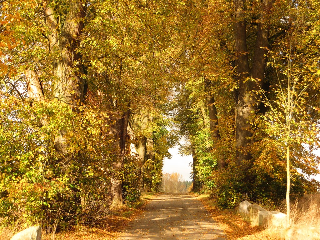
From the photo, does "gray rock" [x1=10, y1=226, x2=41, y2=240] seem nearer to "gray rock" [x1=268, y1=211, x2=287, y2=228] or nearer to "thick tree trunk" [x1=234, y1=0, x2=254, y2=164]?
"gray rock" [x1=268, y1=211, x2=287, y2=228]

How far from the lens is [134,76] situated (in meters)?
17.3

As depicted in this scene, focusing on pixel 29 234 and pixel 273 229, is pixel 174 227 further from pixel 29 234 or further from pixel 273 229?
pixel 29 234

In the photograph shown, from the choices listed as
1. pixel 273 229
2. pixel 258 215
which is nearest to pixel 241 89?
pixel 258 215

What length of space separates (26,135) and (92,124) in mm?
1912

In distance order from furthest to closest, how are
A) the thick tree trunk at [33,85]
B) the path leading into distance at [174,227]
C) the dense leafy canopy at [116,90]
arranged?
the thick tree trunk at [33,85] < the path leading into distance at [174,227] < the dense leafy canopy at [116,90]

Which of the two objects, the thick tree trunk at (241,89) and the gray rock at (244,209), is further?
the thick tree trunk at (241,89)

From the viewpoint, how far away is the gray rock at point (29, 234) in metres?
7.74

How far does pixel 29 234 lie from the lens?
7.96 m

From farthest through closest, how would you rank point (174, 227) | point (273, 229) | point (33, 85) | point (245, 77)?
1. point (245, 77)
2. point (174, 227)
3. point (33, 85)
4. point (273, 229)

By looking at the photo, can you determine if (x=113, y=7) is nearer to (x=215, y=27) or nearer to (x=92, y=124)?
(x=92, y=124)

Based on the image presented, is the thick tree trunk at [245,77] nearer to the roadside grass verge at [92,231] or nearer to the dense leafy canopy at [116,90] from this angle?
the dense leafy canopy at [116,90]

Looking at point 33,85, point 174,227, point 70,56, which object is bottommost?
point 174,227

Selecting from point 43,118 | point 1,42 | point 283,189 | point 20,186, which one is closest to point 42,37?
point 1,42

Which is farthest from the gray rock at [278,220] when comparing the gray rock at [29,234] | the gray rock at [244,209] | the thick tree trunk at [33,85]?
the thick tree trunk at [33,85]
